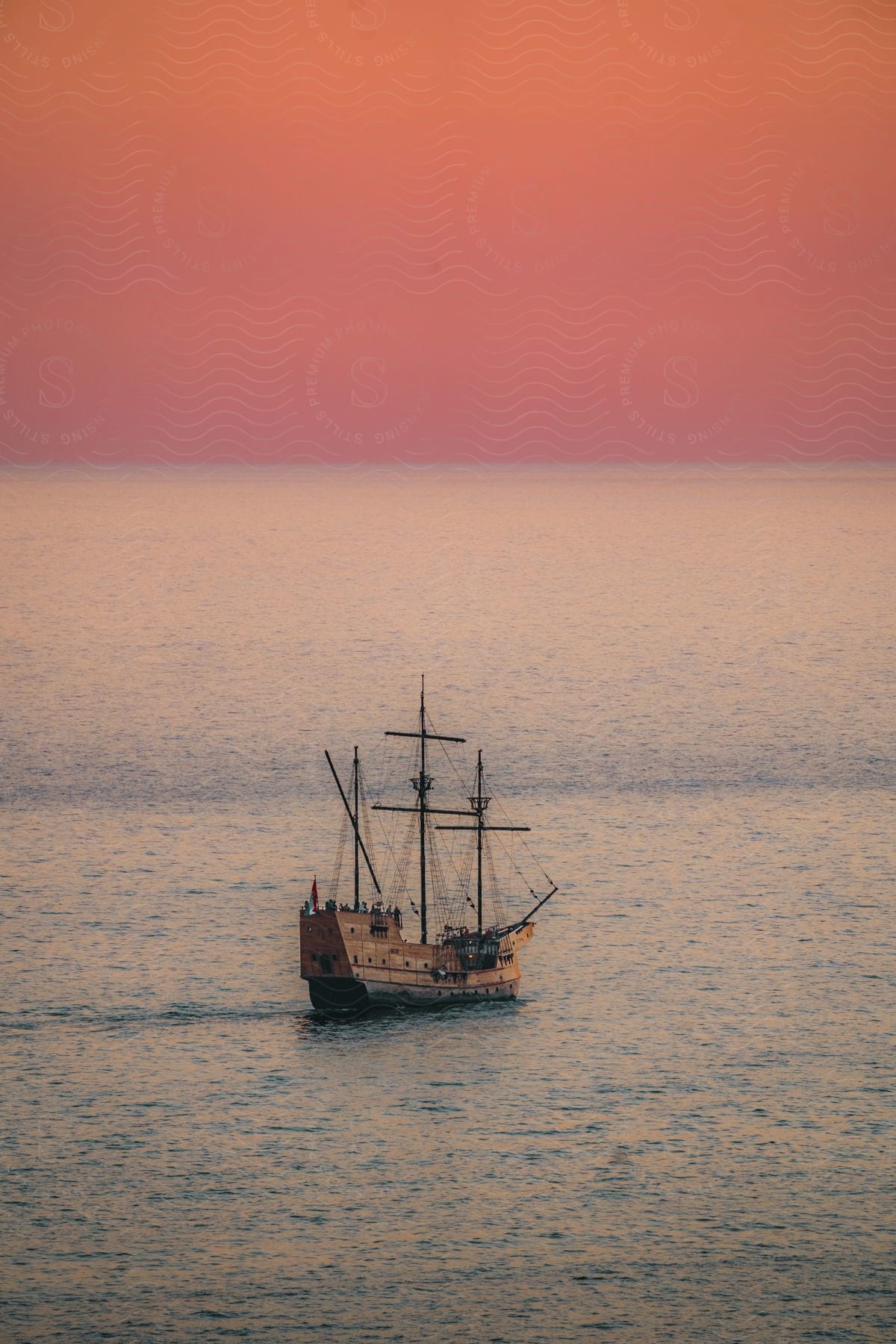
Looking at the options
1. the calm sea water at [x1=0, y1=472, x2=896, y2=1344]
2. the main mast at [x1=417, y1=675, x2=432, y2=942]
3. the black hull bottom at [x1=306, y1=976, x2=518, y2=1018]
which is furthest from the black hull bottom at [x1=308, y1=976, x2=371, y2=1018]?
the main mast at [x1=417, y1=675, x2=432, y2=942]

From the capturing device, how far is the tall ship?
63.9 metres

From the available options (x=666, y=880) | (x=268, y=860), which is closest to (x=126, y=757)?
(x=268, y=860)

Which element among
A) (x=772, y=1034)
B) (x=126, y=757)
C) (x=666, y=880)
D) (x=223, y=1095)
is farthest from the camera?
(x=126, y=757)

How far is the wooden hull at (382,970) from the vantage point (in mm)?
63688

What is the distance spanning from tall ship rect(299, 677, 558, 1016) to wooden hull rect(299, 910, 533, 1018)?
0.03 metres

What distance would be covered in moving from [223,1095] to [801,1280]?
730 inches

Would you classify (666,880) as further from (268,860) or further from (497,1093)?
(497,1093)

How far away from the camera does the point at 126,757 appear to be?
108062 mm

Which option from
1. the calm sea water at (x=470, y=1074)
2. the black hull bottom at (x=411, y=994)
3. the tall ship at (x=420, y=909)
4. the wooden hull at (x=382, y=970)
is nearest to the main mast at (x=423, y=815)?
the tall ship at (x=420, y=909)

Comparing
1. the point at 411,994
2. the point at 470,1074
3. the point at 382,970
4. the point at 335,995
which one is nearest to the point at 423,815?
the point at 382,970

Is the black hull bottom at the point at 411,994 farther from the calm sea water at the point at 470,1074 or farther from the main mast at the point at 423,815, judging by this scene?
the main mast at the point at 423,815

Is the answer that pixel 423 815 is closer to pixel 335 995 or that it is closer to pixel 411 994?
pixel 411 994

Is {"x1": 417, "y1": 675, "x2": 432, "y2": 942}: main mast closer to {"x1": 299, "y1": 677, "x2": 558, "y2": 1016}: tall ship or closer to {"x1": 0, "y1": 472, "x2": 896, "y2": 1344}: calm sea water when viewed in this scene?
{"x1": 299, "y1": 677, "x2": 558, "y2": 1016}: tall ship

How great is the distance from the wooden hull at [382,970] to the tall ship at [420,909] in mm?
26
